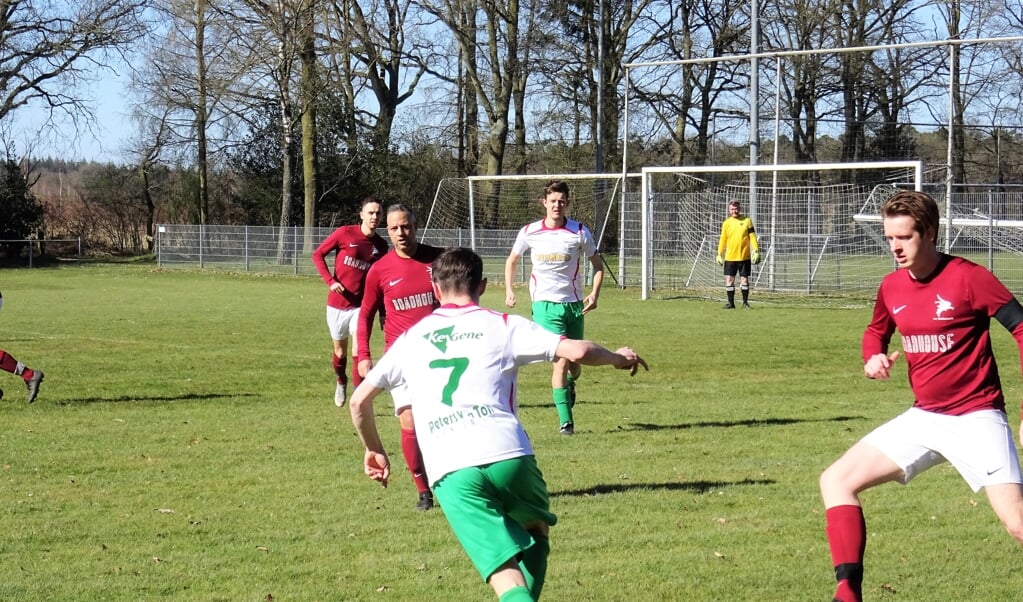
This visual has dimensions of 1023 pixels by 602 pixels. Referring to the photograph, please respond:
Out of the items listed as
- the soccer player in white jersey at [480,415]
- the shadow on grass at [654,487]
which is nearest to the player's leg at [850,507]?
the soccer player in white jersey at [480,415]

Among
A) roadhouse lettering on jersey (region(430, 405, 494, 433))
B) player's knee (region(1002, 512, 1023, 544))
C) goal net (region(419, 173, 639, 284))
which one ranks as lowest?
player's knee (region(1002, 512, 1023, 544))

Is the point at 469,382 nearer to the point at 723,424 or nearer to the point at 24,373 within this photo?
the point at 723,424

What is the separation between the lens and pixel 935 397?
16.5ft

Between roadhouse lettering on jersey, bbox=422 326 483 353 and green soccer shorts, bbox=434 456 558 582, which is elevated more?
roadhouse lettering on jersey, bbox=422 326 483 353

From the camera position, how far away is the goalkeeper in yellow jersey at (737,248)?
2394 centimetres

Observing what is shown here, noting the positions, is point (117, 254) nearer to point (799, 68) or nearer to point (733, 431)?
point (799, 68)

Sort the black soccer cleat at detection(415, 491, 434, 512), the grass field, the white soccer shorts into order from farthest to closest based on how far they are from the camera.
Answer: the black soccer cleat at detection(415, 491, 434, 512) → the grass field → the white soccer shorts

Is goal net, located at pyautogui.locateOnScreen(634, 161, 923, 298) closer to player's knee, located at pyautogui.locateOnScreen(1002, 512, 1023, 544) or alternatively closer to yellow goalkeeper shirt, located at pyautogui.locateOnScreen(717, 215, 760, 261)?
yellow goalkeeper shirt, located at pyautogui.locateOnScreen(717, 215, 760, 261)

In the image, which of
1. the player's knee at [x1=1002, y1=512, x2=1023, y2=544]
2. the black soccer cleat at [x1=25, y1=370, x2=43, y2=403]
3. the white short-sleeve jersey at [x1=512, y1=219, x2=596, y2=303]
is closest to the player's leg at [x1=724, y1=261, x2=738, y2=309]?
the white short-sleeve jersey at [x1=512, y1=219, x2=596, y2=303]

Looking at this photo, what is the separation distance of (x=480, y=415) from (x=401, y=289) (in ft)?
11.9

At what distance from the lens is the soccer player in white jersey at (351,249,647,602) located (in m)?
4.40

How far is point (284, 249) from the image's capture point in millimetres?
39312

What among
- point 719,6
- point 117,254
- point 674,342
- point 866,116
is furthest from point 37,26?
point 674,342

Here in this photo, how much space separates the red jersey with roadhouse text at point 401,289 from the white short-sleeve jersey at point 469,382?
11.3 feet
